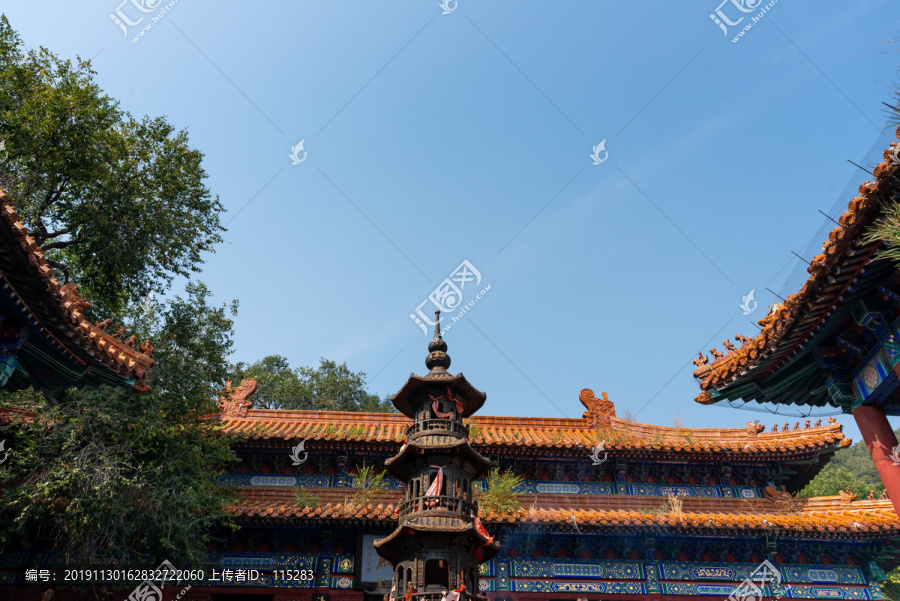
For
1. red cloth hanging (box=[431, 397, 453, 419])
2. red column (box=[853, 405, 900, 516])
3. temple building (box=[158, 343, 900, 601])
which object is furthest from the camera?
temple building (box=[158, 343, 900, 601])

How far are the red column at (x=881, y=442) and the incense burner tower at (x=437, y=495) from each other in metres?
5.79

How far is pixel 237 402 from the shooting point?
666 inches

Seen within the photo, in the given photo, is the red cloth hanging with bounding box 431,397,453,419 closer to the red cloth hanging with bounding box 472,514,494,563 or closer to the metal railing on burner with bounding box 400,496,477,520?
the metal railing on burner with bounding box 400,496,477,520

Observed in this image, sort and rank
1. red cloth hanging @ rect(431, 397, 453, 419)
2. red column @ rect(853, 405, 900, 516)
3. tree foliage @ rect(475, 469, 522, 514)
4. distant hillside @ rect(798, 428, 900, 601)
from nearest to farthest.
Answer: red column @ rect(853, 405, 900, 516) < red cloth hanging @ rect(431, 397, 453, 419) < tree foliage @ rect(475, 469, 522, 514) < distant hillside @ rect(798, 428, 900, 601)

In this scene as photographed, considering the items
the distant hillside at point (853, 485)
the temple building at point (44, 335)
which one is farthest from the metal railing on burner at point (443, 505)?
the distant hillside at point (853, 485)

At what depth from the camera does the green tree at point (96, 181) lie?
1146 centimetres

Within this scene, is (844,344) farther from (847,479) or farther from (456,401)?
(847,479)

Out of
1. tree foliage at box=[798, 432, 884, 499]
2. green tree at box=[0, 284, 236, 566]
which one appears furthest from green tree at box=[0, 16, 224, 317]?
tree foliage at box=[798, 432, 884, 499]

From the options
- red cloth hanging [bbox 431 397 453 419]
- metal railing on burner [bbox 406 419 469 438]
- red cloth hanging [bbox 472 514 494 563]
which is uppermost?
red cloth hanging [bbox 431 397 453 419]

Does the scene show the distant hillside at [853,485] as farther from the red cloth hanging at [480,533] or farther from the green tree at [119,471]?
the green tree at [119,471]

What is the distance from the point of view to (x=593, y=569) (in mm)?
13141

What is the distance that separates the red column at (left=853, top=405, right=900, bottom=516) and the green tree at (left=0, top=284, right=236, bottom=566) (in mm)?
11482

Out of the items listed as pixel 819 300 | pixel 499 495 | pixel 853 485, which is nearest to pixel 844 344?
pixel 819 300

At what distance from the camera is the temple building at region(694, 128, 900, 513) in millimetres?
6020
